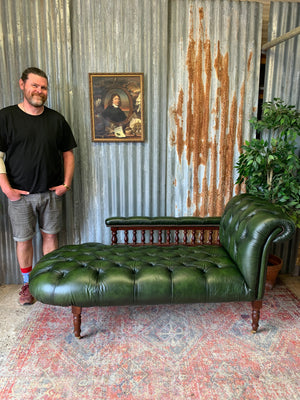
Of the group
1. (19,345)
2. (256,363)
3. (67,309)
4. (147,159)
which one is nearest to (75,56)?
(147,159)

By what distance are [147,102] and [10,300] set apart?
7.38 feet


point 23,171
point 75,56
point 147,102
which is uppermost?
point 75,56

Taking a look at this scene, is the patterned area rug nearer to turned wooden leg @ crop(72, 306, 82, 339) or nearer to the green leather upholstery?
turned wooden leg @ crop(72, 306, 82, 339)

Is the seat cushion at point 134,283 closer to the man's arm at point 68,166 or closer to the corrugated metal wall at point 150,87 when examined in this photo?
the man's arm at point 68,166

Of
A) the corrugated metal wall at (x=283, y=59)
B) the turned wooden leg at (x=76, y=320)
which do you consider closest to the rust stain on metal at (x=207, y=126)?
the corrugated metal wall at (x=283, y=59)

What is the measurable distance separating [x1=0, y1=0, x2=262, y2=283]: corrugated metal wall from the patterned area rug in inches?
38.5

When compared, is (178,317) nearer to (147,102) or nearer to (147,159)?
(147,159)

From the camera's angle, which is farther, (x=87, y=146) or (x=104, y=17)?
(x=87, y=146)

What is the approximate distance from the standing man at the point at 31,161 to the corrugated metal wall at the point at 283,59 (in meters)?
2.10

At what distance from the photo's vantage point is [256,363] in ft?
5.20

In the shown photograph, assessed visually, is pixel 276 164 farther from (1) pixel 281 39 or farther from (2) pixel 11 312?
(2) pixel 11 312

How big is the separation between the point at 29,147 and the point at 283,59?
2.60 meters

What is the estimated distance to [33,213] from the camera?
7.62ft

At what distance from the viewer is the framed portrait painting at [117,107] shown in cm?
247
